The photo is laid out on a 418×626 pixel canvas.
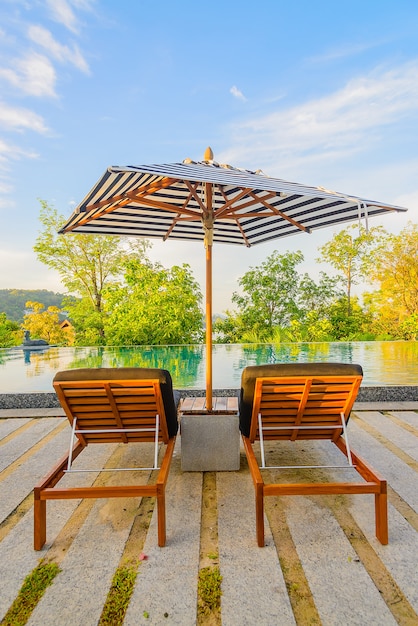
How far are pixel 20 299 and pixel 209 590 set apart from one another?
89.5ft

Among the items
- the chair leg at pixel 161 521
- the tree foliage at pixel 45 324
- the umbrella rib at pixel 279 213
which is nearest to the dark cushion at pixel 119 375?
the chair leg at pixel 161 521

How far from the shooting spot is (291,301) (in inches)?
622

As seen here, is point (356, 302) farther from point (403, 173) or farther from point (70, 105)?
point (70, 105)

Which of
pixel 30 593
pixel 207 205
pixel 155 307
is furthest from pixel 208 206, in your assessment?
pixel 155 307

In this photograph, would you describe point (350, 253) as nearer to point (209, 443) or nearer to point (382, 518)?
point (209, 443)

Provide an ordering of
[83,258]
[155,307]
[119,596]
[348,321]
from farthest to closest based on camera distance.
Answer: [83,258] < [348,321] < [155,307] < [119,596]

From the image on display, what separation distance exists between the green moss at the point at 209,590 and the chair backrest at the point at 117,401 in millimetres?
966

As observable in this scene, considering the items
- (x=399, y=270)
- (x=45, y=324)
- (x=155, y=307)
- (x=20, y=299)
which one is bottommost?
(x=45, y=324)

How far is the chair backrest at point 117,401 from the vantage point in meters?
2.47

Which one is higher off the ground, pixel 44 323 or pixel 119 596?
pixel 44 323

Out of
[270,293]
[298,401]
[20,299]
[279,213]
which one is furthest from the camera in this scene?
[20,299]

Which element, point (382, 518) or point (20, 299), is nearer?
point (382, 518)

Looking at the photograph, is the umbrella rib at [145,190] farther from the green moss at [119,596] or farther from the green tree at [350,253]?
the green tree at [350,253]

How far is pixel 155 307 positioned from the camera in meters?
11.8
